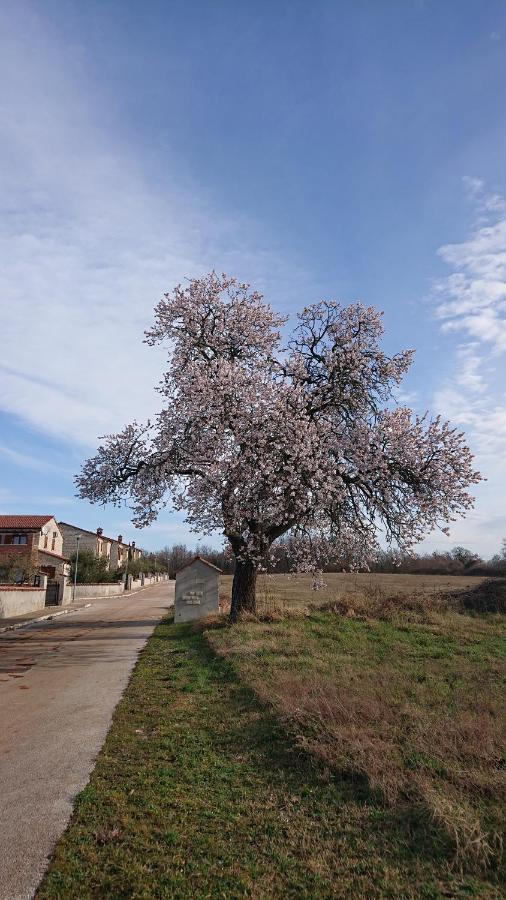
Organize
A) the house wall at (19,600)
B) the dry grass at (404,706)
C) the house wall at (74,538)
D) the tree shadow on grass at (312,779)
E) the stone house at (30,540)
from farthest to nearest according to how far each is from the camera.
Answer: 1. the house wall at (74,538)
2. the stone house at (30,540)
3. the house wall at (19,600)
4. the dry grass at (404,706)
5. the tree shadow on grass at (312,779)

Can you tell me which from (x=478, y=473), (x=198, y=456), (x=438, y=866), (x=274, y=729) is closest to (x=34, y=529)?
(x=198, y=456)

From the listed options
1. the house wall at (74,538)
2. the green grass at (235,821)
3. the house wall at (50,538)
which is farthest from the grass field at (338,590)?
the house wall at (74,538)

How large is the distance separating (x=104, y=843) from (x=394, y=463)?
16.7 metres

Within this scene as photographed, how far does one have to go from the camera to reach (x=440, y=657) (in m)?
14.7

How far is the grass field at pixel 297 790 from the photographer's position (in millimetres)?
4473

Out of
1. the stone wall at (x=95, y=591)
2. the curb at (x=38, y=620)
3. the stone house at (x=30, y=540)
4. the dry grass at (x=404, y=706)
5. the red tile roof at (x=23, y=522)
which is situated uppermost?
the red tile roof at (x=23, y=522)

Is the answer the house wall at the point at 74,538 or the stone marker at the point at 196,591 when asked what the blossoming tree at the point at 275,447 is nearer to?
the stone marker at the point at 196,591

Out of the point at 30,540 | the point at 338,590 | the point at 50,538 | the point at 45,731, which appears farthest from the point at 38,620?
the point at 50,538

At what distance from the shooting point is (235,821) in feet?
18.0

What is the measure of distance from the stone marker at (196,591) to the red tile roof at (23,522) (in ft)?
117

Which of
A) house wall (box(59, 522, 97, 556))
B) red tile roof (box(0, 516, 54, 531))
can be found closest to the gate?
red tile roof (box(0, 516, 54, 531))

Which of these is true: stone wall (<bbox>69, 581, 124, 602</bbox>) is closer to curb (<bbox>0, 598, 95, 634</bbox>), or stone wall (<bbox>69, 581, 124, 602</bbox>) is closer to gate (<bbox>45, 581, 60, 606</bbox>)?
gate (<bbox>45, 581, 60, 606</bbox>)

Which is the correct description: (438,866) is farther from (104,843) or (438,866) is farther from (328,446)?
(328,446)

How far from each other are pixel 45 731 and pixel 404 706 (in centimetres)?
530
